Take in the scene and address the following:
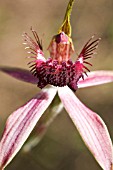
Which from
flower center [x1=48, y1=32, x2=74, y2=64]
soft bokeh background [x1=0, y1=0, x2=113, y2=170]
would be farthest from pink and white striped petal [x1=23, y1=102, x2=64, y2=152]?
soft bokeh background [x1=0, y1=0, x2=113, y2=170]

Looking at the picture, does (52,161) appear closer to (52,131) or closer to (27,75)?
(52,131)

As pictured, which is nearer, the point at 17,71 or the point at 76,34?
the point at 17,71

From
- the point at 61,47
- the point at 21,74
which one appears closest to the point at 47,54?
the point at 21,74

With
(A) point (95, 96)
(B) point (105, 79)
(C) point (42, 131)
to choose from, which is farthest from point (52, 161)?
(B) point (105, 79)

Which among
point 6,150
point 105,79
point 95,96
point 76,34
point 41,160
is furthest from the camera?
point 76,34

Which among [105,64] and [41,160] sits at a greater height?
[105,64]

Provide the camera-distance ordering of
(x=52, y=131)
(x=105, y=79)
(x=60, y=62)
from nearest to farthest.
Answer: (x=60, y=62), (x=105, y=79), (x=52, y=131)
